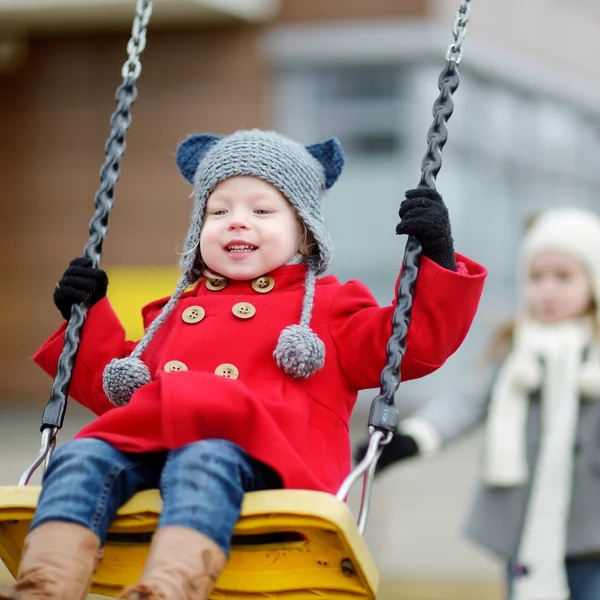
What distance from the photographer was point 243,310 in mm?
2822

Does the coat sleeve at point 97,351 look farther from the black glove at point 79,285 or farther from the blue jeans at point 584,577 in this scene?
the blue jeans at point 584,577

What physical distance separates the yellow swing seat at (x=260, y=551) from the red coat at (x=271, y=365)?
140 millimetres

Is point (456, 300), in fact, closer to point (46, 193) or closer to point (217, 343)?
point (217, 343)

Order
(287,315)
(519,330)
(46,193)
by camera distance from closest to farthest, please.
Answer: (287,315) → (519,330) → (46,193)

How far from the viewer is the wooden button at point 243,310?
9.21ft

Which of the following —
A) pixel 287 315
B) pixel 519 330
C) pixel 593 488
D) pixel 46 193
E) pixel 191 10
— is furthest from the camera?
pixel 46 193

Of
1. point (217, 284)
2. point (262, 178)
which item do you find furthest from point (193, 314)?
point (262, 178)

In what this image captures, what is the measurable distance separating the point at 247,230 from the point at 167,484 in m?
→ 0.67

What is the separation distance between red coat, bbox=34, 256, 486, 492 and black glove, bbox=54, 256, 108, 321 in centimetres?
5

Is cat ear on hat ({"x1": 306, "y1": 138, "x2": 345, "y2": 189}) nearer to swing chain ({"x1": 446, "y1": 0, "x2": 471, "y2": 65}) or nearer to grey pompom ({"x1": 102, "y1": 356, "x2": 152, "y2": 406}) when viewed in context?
swing chain ({"x1": 446, "y1": 0, "x2": 471, "y2": 65})

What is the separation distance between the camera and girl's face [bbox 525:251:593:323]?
4.31 metres

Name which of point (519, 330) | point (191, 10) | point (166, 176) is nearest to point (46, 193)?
point (166, 176)

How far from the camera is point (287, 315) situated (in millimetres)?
2854

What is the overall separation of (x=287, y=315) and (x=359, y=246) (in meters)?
9.08
